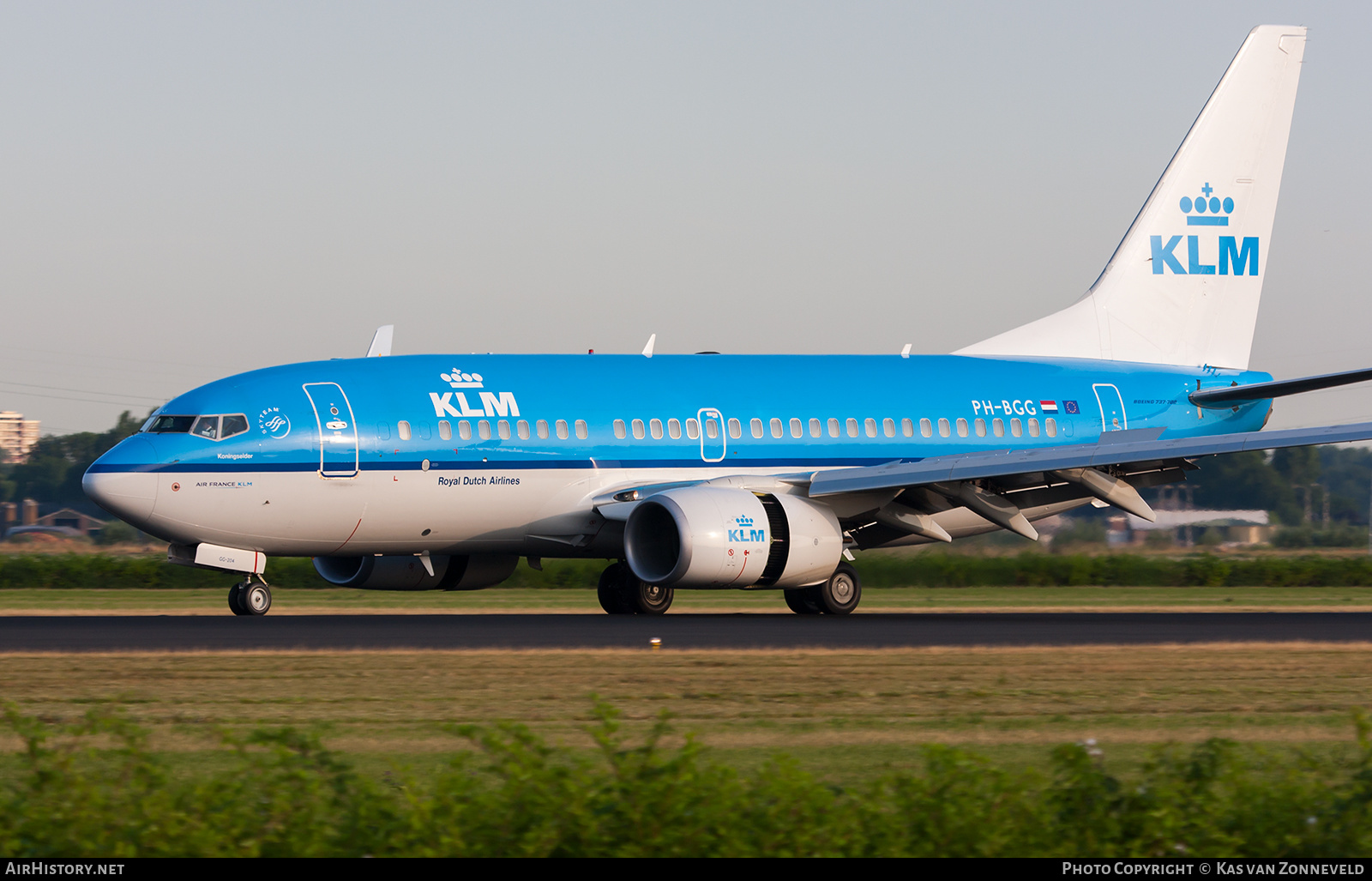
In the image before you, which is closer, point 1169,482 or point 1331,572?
point 1169,482

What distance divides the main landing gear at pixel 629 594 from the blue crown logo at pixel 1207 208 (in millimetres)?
13334

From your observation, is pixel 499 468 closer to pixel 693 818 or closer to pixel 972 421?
pixel 972 421

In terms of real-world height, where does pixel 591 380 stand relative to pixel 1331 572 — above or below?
above

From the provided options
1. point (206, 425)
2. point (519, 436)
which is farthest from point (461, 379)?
point (206, 425)

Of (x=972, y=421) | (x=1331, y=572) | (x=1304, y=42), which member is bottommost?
(x=1331, y=572)

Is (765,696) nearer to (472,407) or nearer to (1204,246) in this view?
(472,407)

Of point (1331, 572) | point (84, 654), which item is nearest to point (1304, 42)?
point (1331, 572)

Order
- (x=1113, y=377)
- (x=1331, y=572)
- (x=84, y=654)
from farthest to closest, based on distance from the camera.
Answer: (x=1331, y=572) < (x=1113, y=377) < (x=84, y=654)

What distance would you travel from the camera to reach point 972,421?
30.2 meters

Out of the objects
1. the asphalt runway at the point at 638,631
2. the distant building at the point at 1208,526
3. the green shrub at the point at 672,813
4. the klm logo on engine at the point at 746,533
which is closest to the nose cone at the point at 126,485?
the asphalt runway at the point at 638,631

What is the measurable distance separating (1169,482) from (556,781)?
22.6 m

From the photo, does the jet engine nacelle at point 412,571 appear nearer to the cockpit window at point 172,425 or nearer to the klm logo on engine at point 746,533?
the cockpit window at point 172,425

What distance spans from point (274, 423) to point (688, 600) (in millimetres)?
11886

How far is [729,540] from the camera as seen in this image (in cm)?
2452
